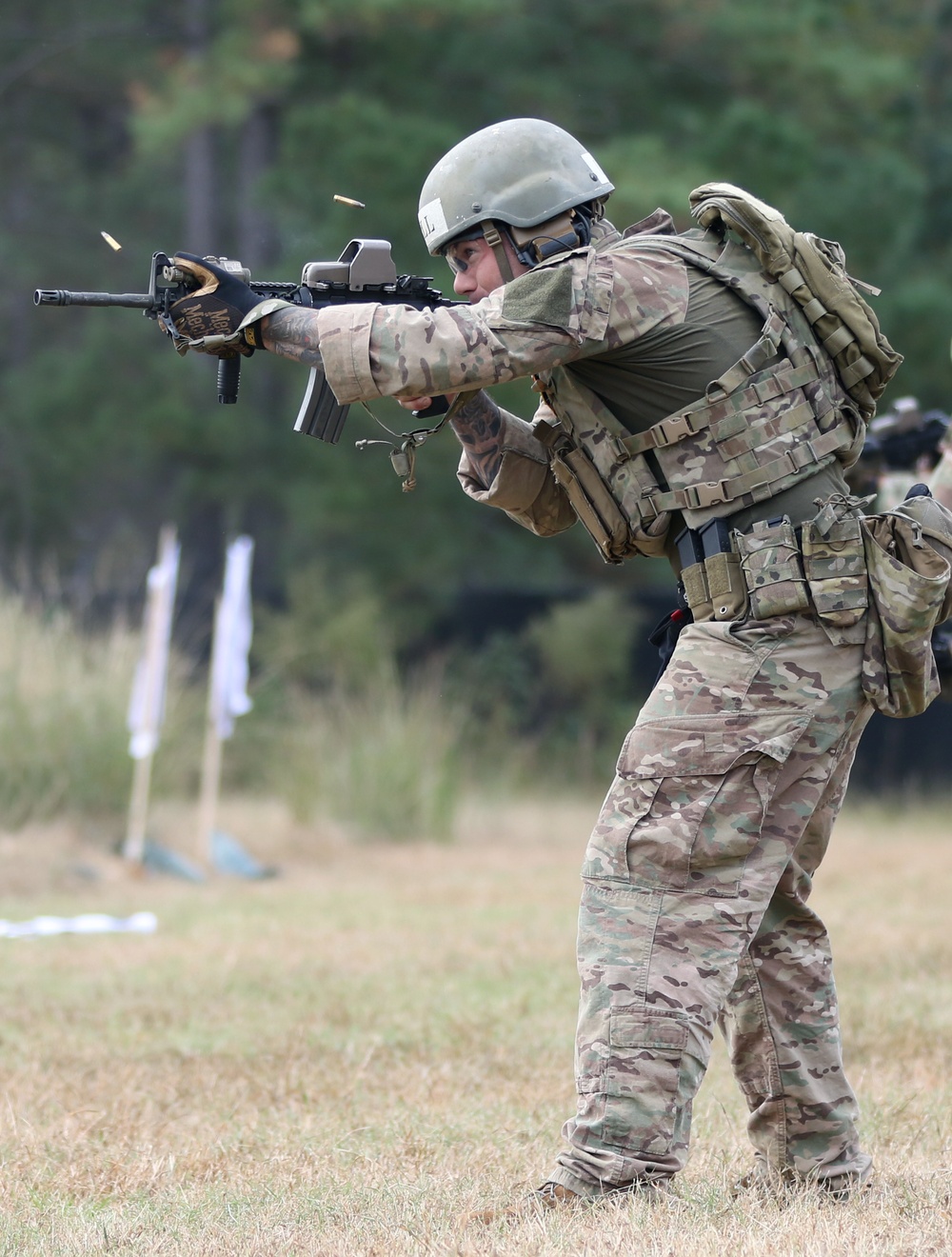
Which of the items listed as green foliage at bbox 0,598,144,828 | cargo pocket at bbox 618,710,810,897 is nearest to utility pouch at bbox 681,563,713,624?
cargo pocket at bbox 618,710,810,897

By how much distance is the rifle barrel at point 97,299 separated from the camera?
323cm

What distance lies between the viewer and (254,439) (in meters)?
16.4

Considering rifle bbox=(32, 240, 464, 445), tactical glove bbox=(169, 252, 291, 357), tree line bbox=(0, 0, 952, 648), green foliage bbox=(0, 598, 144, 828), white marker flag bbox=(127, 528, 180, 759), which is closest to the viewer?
tactical glove bbox=(169, 252, 291, 357)

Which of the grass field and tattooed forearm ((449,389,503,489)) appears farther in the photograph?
tattooed forearm ((449,389,503,489))

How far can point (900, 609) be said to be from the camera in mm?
3225

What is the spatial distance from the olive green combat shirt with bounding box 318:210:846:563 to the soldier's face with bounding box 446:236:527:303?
0.66 ft

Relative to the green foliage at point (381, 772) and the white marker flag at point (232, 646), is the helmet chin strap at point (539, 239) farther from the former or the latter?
the green foliage at point (381, 772)

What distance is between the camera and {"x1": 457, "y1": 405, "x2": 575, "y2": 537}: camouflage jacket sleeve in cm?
371

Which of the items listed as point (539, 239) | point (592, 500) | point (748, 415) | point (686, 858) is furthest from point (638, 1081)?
point (539, 239)

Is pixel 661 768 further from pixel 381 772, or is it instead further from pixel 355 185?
pixel 355 185

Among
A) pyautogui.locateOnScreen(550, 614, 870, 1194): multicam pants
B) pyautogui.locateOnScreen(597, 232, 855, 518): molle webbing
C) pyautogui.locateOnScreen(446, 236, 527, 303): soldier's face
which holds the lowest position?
pyautogui.locateOnScreen(550, 614, 870, 1194): multicam pants

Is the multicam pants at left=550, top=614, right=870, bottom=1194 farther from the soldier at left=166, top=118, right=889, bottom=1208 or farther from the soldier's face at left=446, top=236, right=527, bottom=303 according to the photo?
the soldier's face at left=446, top=236, right=527, bottom=303

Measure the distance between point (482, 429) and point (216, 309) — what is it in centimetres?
68

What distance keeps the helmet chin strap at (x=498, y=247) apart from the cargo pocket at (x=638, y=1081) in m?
1.45
